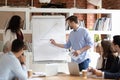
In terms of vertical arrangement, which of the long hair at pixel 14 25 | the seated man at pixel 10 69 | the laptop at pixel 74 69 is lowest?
the laptop at pixel 74 69

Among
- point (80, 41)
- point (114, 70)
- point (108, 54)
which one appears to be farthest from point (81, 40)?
point (114, 70)

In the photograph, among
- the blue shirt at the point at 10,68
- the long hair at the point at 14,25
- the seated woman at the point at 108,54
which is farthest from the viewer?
the long hair at the point at 14,25

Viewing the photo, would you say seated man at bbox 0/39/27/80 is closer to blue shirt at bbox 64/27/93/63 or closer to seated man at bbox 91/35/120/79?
seated man at bbox 91/35/120/79

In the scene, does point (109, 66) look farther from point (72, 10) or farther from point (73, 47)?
point (72, 10)

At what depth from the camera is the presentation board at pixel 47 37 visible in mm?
4086

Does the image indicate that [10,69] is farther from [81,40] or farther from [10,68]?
[81,40]

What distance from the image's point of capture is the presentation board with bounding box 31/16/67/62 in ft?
13.4

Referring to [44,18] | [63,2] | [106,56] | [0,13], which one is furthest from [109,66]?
[63,2]

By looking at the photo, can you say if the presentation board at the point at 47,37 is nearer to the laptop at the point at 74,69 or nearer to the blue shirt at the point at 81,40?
the blue shirt at the point at 81,40

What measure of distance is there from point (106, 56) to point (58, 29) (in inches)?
46.7

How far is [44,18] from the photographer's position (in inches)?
168

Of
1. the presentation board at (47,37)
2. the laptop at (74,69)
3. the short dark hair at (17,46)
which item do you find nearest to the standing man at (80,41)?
the presentation board at (47,37)

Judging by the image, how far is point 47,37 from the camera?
167 inches

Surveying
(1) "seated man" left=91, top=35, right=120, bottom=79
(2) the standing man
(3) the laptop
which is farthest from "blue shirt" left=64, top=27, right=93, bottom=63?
(1) "seated man" left=91, top=35, right=120, bottom=79
